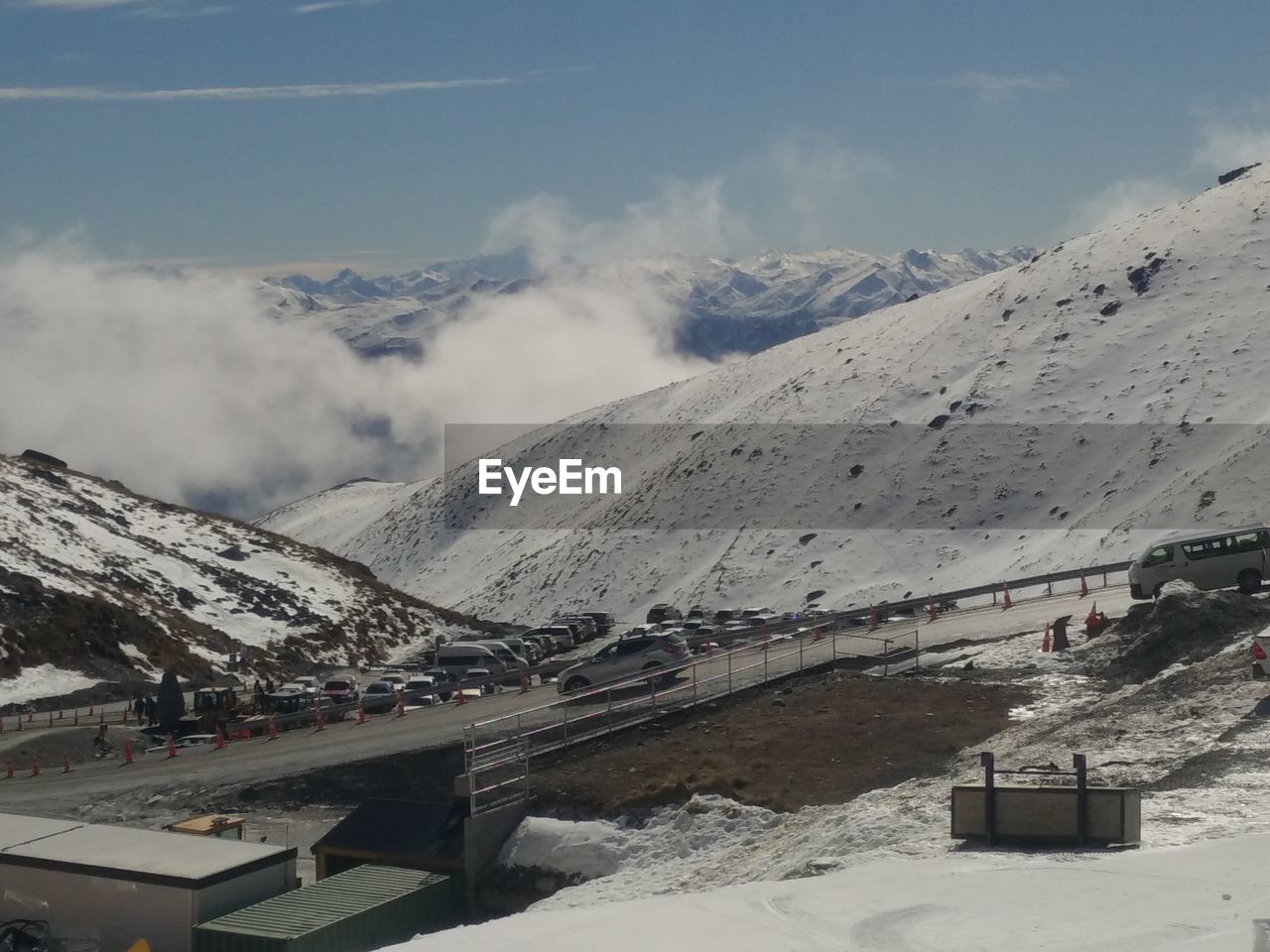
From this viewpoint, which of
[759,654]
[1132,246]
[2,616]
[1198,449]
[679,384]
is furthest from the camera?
[679,384]

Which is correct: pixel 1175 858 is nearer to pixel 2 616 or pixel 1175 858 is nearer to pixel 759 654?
pixel 759 654

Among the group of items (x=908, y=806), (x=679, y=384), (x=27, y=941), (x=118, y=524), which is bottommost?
(x=27, y=941)

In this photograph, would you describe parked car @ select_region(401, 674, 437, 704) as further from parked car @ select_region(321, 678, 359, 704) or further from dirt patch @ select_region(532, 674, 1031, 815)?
dirt patch @ select_region(532, 674, 1031, 815)

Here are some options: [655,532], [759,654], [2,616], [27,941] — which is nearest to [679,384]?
[655,532]

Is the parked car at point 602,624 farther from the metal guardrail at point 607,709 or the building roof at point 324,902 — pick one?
the building roof at point 324,902

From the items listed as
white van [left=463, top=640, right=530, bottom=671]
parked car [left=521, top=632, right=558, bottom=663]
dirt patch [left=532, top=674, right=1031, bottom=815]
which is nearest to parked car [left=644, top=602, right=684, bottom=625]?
parked car [left=521, top=632, right=558, bottom=663]
